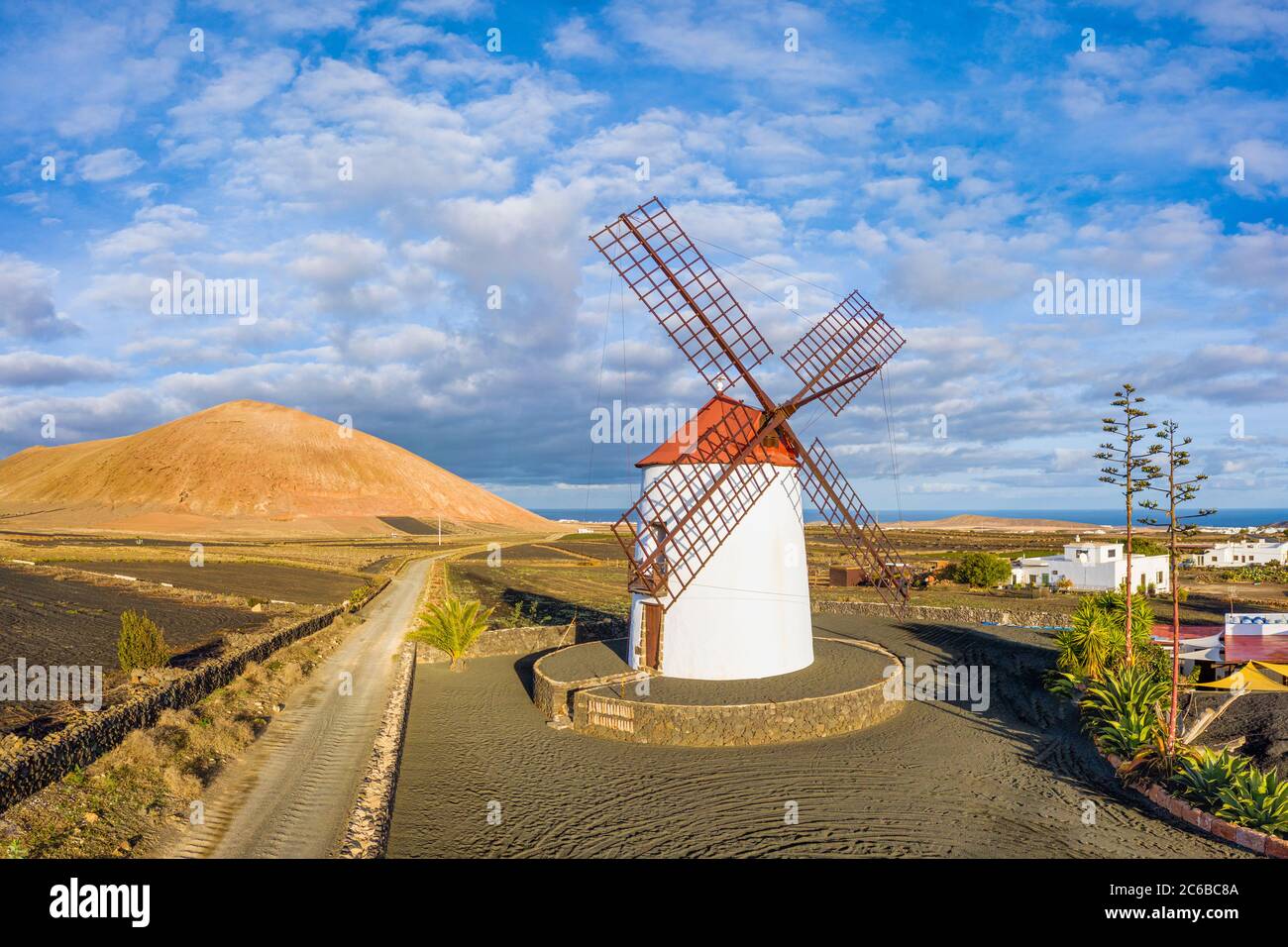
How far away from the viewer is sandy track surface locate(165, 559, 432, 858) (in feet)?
34.2

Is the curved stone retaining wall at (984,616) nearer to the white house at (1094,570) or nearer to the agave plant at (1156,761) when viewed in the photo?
the white house at (1094,570)

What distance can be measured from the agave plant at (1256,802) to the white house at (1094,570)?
32.5m

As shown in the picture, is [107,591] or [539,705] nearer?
[539,705]

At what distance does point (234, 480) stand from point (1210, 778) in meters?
161

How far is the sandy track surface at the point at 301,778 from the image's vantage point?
1041cm

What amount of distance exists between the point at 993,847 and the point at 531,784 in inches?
304

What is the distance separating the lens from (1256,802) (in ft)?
34.6

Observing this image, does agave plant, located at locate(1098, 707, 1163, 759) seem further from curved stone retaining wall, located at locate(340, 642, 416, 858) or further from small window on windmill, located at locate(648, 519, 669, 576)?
curved stone retaining wall, located at locate(340, 642, 416, 858)

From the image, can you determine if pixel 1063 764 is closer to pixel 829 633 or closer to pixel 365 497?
pixel 829 633

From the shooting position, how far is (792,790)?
12695 millimetres

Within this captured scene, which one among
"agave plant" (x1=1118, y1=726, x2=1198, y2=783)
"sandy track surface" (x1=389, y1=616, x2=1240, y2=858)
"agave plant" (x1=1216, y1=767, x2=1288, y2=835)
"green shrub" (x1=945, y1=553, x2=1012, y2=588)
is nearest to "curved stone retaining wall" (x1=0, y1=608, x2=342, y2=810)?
"sandy track surface" (x1=389, y1=616, x2=1240, y2=858)

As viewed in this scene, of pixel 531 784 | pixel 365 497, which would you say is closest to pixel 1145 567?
pixel 531 784

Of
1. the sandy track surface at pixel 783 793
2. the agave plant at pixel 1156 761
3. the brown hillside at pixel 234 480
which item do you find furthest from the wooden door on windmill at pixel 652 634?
the brown hillside at pixel 234 480

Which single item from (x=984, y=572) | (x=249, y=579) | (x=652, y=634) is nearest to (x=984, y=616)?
(x=984, y=572)
